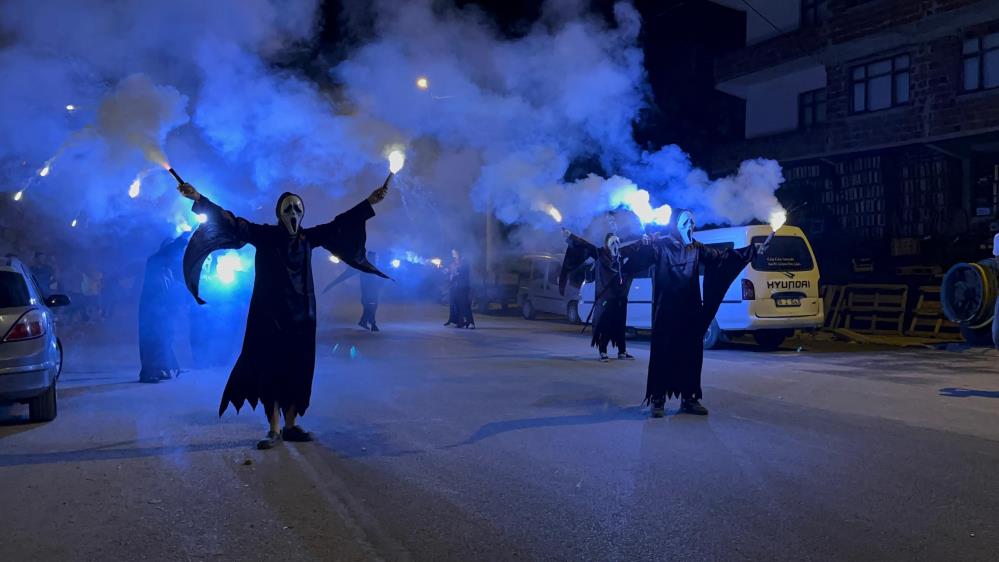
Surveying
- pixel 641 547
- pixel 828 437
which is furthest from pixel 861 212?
pixel 641 547

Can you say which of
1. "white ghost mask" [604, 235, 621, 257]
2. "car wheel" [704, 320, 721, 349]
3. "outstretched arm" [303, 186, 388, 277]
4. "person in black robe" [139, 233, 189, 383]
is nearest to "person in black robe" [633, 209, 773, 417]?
"white ghost mask" [604, 235, 621, 257]

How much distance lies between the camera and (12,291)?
264 inches

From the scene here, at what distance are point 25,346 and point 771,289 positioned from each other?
407 inches

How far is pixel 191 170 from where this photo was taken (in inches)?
819

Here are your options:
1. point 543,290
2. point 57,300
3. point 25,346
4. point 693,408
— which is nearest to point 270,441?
point 25,346

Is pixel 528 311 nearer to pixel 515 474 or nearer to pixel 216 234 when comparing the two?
pixel 216 234

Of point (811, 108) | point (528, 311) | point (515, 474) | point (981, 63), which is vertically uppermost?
point (811, 108)

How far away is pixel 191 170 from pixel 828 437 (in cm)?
1884

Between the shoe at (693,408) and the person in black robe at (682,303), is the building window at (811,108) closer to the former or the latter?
the person in black robe at (682,303)

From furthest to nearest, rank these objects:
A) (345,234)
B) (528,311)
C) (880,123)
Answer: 1. (528,311)
2. (880,123)
3. (345,234)

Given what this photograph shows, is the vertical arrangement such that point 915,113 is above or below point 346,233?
above

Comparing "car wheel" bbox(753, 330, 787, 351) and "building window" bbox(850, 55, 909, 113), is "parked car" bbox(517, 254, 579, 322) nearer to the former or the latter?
"car wheel" bbox(753, 330, 787, 351)

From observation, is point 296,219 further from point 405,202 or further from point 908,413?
point 405,202

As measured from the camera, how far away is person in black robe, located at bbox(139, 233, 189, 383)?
954 centimetres
